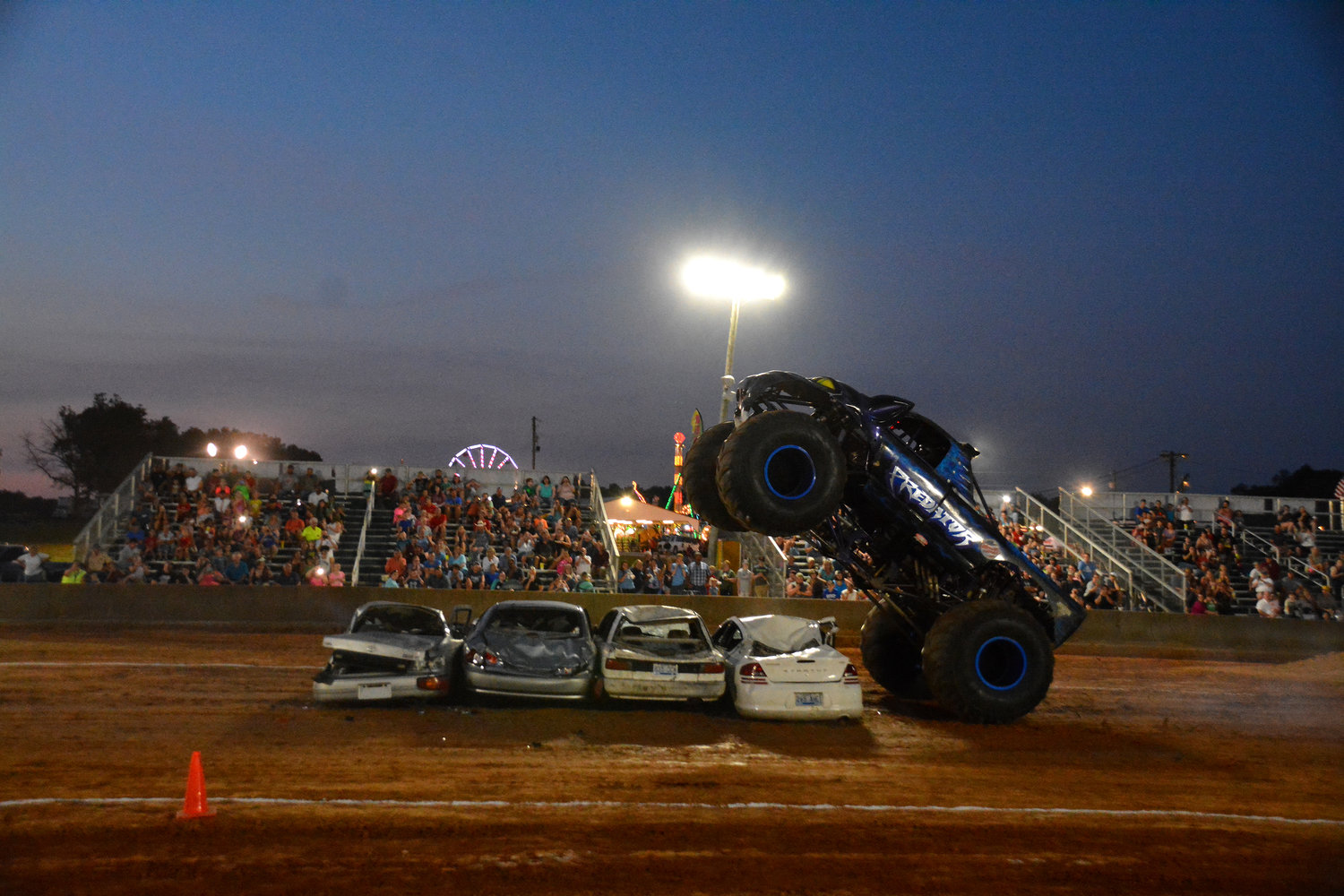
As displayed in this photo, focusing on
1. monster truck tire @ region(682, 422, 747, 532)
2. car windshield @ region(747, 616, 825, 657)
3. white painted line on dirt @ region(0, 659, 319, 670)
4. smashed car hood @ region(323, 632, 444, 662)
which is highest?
monster truck tire @ region(682, 422, 747, 532)

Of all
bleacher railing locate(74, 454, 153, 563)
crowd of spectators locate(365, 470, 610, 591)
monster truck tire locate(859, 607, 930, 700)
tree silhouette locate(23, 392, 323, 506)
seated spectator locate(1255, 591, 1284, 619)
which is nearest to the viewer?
monster truck tire locate(859, 607, 930, 700)

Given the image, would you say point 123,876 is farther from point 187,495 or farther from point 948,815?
point 187,495

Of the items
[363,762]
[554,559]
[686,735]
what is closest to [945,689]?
[686,735]

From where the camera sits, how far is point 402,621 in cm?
1205

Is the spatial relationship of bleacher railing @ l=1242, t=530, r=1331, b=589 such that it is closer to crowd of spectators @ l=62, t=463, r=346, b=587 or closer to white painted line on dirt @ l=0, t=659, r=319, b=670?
crowd of spectators @ l=62, t=463, r=346, b=587

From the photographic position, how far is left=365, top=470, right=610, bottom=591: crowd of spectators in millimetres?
21297

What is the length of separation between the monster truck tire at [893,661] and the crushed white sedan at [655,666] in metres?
2.90

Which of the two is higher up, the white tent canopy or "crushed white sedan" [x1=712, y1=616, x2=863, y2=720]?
the white tent canopy

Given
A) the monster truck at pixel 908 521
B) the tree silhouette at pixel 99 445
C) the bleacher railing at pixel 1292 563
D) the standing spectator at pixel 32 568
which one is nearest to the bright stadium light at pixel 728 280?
the monster truck at pixel 908 521

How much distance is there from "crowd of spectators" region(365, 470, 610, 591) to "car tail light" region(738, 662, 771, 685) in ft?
33.5

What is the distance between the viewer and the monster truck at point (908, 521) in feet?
32.2

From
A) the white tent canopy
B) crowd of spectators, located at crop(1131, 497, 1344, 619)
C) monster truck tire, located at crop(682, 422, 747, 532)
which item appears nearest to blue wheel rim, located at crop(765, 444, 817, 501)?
monster truck tire, located at crop(682, 422, 747, 532)

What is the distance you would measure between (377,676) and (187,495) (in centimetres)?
1512

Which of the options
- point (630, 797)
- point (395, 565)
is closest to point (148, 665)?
point (395, 565)
